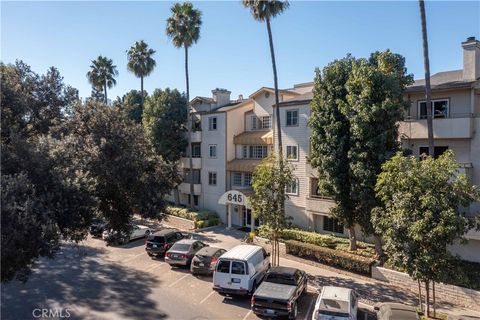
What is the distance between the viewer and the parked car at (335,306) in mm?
13094

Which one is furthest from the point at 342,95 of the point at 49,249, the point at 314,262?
the point at 49,249

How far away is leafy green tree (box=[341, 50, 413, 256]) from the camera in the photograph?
63.1ft

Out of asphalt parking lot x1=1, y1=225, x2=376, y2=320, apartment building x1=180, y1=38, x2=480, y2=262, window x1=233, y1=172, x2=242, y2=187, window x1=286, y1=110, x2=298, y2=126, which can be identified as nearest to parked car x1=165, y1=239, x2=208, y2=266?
asphalt parking lot x1=1, y1=225, x2=376, y2=320

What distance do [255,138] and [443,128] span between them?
1616cm

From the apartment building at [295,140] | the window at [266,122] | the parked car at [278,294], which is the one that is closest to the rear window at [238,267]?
the parked car at [278,294]

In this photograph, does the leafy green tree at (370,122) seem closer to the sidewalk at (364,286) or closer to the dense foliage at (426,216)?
the sidewalk at (364,286)

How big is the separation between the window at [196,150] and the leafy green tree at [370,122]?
2091 cm

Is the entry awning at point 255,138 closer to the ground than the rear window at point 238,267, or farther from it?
farther from it

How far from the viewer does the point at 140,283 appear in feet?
63.1

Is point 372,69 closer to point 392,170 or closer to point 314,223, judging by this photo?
point 392,170

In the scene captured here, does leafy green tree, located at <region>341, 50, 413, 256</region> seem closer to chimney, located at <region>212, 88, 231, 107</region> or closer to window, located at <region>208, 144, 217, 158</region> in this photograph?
window, located at <region>208, 144, 217, 158</region>

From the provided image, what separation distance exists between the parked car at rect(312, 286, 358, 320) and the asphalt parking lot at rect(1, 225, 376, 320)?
2.12m

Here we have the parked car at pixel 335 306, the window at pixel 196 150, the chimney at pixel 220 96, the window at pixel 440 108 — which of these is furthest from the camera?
the chimney at pixel 220 96

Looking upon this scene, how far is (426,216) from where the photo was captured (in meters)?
13.5
